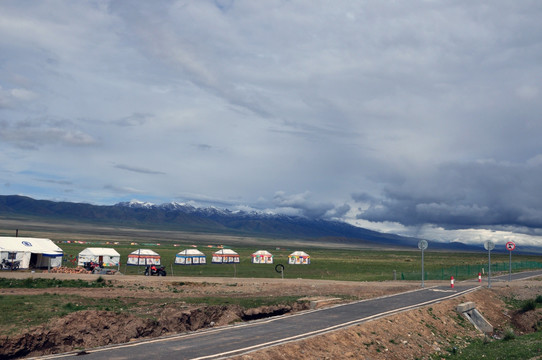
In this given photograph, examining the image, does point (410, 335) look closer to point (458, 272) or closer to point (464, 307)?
point (464, 307)

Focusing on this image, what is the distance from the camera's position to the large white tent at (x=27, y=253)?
2336 inches

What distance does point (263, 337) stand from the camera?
19609 mm

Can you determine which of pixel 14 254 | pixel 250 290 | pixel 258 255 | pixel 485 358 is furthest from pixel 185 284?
pixel 258 255

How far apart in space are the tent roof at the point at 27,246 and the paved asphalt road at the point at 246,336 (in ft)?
161

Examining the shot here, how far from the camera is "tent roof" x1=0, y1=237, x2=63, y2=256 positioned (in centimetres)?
5989

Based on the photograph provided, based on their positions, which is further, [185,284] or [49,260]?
[49,260]

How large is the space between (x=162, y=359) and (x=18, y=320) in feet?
42.4

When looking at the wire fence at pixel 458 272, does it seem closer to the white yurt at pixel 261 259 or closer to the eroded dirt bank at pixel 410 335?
the eroded dirt bank at pixel 410 335

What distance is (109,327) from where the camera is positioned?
82.2ft

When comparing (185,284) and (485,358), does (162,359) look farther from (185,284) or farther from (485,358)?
(185,284)

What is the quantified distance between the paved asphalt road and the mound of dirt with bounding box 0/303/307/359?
443 cm

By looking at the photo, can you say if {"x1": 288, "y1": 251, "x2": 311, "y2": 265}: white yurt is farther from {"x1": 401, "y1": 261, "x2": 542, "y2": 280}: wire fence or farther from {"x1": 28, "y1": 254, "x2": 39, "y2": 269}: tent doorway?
{"x1": 28, "y1": 254, "x2": 39, "y2": 269}: tent doorway

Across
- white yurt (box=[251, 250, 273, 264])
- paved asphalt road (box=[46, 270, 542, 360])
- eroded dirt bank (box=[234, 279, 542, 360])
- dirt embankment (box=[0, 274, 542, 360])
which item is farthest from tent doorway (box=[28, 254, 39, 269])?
eroded dirt bank (box=[234, 279, 542, 360])

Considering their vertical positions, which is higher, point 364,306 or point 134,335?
point 364,306
